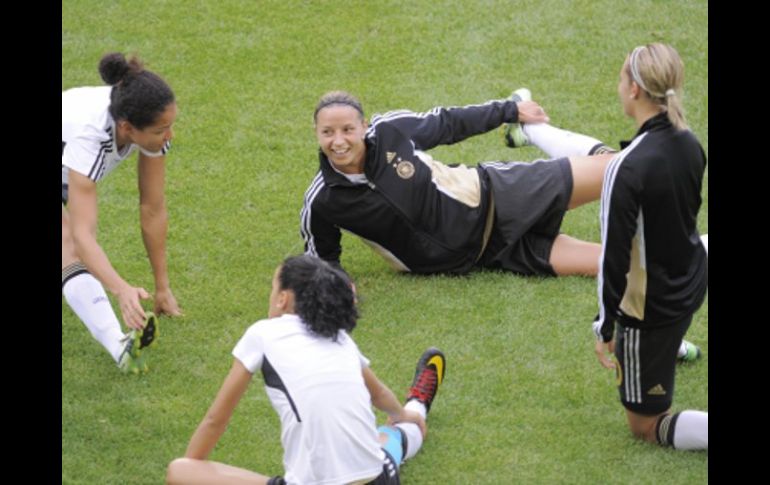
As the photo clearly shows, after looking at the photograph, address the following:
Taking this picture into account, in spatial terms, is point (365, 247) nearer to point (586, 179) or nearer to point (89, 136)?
point (586, 179)

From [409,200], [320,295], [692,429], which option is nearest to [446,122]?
[409,200]

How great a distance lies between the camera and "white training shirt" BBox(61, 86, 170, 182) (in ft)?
19.9

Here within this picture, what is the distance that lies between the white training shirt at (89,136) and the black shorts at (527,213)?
6.88 ft

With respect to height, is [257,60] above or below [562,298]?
above

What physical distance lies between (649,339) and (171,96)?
242 cm

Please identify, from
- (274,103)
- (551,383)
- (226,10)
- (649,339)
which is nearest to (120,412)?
(551,383)

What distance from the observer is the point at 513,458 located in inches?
220

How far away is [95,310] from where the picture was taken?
6.23m

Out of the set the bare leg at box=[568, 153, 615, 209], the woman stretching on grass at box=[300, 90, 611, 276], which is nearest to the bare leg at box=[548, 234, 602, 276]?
the woman stretching on grass at box=[300, 90, 611, 276]

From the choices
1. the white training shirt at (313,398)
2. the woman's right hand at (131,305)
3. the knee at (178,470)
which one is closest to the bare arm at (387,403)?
the white training shirt at (313,398)

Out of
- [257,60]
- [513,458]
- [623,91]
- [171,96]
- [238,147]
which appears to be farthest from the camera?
[257,60]

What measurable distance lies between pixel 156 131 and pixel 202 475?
5.85 ft

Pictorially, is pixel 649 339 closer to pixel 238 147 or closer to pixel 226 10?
pixel 238 147

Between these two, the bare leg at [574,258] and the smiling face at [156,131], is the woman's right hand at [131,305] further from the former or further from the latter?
the bare leg at [574,258]
